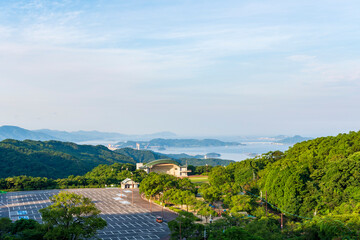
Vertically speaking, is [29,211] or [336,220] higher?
[336,220]

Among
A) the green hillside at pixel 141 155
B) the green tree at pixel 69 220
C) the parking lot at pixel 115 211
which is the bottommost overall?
the green hillside at pixel 141 155

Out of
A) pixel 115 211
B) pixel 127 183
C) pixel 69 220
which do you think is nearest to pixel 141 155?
pixel 127 183

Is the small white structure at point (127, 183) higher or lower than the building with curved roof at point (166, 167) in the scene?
lower

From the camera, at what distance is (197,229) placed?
25562 millimetres

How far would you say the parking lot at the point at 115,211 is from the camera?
31422 millimetres

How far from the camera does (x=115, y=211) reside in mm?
40438

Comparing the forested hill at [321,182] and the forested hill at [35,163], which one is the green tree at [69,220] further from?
the forested hill at [35,163]

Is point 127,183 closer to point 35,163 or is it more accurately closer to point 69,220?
point 69,220

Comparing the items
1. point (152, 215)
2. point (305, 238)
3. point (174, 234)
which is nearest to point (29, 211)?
point (152, 215)

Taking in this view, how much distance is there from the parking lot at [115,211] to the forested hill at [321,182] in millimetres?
13458

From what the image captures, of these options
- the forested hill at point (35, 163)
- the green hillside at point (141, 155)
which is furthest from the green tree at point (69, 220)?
the green hillside at point (141, 155)

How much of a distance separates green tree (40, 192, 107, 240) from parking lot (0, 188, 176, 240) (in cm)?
524

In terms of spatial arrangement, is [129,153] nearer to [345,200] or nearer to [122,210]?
[122,210]

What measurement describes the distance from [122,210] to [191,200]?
9901mm
